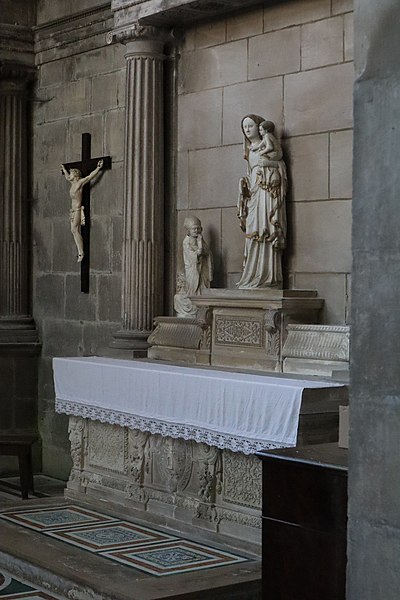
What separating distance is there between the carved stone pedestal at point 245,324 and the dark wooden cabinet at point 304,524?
9.77 feet

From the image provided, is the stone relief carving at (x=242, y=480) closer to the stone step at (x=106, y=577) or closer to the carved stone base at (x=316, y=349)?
the stone step at (x=106, y=577)

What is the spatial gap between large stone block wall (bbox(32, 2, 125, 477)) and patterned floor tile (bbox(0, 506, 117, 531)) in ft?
5.21

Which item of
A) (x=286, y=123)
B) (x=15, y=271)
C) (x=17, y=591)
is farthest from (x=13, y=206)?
(x=17, y=591)

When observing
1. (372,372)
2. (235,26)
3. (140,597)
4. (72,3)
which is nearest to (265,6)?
(235,26)

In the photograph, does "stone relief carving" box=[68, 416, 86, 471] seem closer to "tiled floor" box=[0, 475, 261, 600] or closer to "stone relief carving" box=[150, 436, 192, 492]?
"tiled floor" box=[0, 475, 261, 600]

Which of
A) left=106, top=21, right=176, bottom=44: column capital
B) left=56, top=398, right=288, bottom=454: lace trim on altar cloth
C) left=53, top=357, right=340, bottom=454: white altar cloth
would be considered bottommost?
Result: left=56, top=398, right=288, bottom=454: lace trim on altar cloth

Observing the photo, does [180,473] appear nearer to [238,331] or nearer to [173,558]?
[173,558]

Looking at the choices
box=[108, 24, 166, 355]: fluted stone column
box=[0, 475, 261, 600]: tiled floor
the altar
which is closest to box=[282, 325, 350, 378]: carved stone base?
the altar

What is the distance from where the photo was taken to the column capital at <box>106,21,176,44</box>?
28.8 feet

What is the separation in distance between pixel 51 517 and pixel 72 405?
36.1 inches

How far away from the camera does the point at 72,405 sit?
8312 millimetres

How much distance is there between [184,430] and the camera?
23.3 ft

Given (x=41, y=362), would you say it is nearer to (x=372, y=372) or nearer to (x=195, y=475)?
(x=195, y=475)

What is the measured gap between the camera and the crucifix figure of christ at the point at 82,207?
9.93 m
